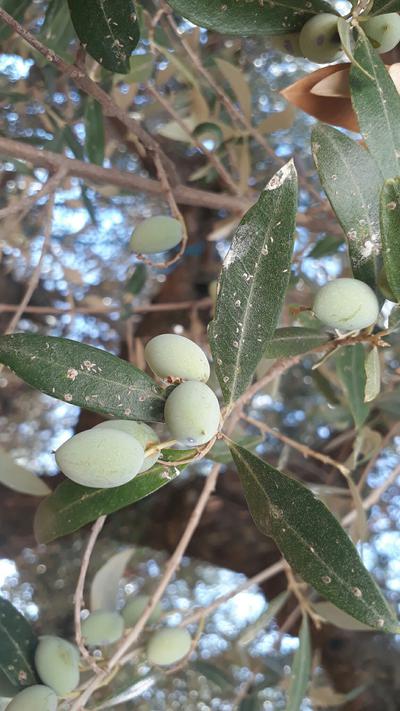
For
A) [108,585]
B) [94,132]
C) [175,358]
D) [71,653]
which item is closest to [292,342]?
[175,358]

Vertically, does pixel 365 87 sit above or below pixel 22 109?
above

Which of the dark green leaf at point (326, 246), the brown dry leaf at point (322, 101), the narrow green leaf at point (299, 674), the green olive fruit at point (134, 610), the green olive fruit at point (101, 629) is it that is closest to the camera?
the brown dry leaf at point (322, 101)

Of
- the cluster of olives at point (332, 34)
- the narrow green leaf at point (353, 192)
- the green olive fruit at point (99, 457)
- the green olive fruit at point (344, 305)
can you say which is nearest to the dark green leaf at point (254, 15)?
the cluster of olives at point (332, 34)

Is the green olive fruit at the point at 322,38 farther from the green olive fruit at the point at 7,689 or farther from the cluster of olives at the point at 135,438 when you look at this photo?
the green olive fruit at the point at 7,689

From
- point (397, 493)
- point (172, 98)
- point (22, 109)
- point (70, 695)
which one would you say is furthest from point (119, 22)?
point (397, 493)

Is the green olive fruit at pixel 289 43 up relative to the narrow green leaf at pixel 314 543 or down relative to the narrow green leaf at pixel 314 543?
up

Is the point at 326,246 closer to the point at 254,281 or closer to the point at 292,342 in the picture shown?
the point at 292,342

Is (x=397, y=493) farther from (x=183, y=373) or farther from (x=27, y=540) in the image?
(x=183, y=373)

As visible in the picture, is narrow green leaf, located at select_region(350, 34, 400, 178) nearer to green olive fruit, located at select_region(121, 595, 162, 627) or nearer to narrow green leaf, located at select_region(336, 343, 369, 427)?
narrow green leaf, located at select_region(336, 343, 369, 427)
